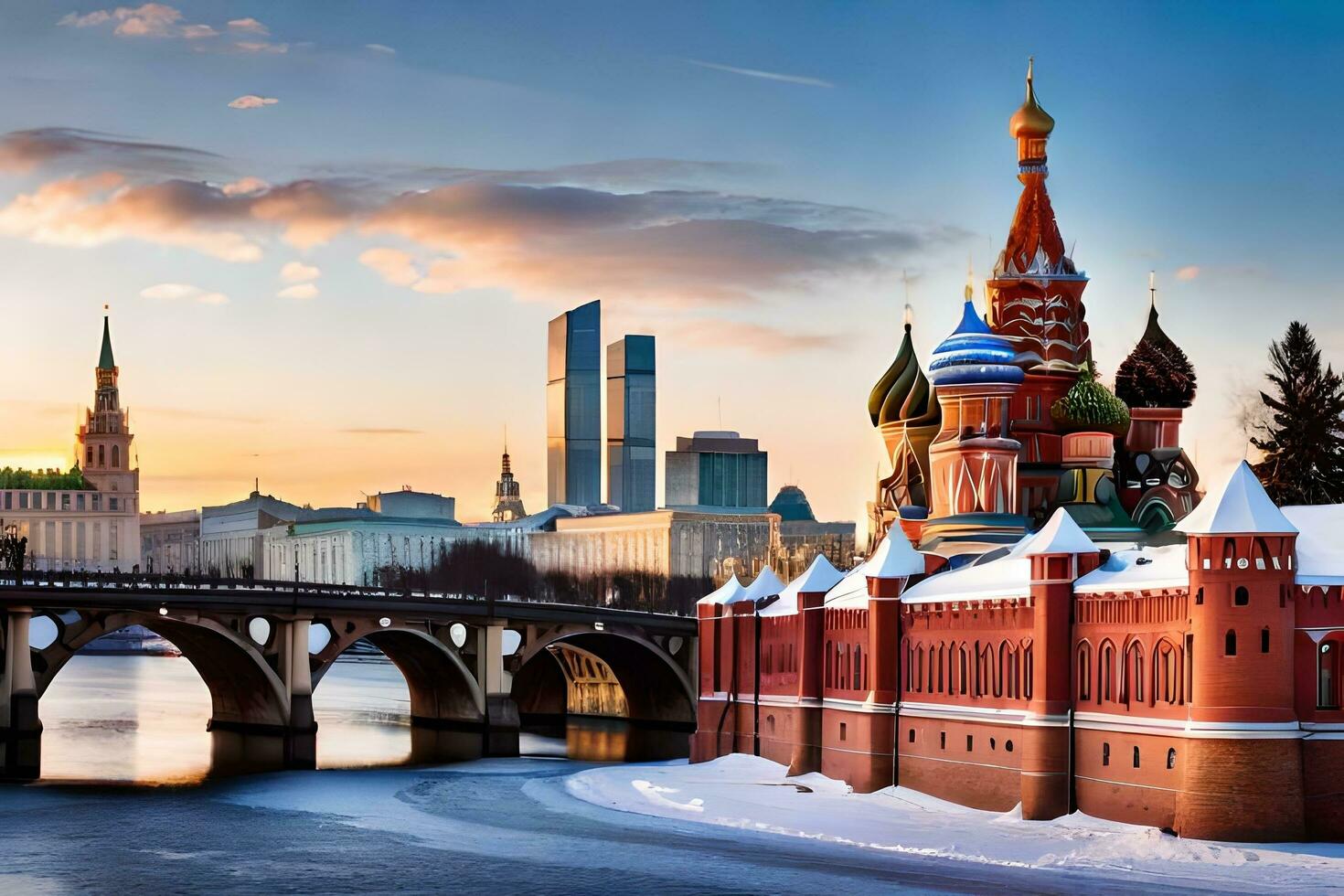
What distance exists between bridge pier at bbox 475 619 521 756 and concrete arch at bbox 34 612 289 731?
9.85m

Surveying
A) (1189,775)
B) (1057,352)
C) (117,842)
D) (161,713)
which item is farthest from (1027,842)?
(161,713)

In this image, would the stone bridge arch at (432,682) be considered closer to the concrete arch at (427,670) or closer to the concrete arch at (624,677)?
the concrete arch at (427,670)

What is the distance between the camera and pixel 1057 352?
310 feet

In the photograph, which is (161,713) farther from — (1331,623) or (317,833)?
(1331,623)

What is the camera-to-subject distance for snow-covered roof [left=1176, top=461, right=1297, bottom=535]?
60188 millimetres

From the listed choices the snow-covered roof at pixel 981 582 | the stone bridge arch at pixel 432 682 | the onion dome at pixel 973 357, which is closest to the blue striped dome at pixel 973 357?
the onion dome at pixel 973 357

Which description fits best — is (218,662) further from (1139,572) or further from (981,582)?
(1139,572)

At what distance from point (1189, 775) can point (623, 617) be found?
5761cm

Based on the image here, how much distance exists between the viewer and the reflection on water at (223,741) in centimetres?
9450

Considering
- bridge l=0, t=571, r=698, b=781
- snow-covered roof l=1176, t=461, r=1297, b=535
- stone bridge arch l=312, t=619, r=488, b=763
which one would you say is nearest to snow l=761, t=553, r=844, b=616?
bridge l=0, t=571, r=698, b=781

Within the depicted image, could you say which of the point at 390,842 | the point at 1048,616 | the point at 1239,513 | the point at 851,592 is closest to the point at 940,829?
the point at 1048,616

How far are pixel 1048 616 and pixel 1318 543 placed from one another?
814 cm

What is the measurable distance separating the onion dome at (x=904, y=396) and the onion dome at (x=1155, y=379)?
8.09 meters

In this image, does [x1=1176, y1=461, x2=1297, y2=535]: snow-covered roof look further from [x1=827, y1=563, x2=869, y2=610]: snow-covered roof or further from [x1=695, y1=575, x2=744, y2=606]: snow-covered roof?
[x1=695, y1=575, x2=744, y2=606]: snow-covered roof
